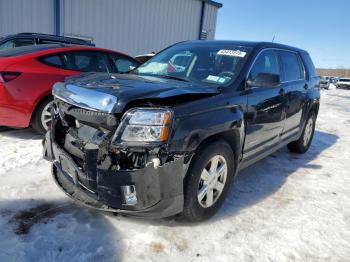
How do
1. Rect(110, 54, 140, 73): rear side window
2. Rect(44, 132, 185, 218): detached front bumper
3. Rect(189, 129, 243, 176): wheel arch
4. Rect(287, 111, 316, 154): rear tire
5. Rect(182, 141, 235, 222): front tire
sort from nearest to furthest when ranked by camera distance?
Rect(44, 132, 185, 218): detached front bumper
Rect(182, 141, 235, 222): front tire
Rect(189, 129, 243, 176): wheel arch
Rect(287, 111, 316, 154): rear tire
Rect(110, 54, 140, 73): rear side window

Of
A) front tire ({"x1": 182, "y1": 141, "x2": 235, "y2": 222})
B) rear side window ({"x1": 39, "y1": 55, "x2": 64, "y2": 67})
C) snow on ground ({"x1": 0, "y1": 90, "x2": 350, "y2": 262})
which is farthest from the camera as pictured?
rear side window ({"x1": 39, "y1": 55, "x2": 64, "y2": 67})

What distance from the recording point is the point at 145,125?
2.44 m

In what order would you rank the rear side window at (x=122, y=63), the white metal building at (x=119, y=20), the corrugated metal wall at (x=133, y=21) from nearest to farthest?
1. the rear side window at (x=122, y=63)
2. the white metal building at (x=119, y=20)
3. the corrugated metal wall at (x=133, y=21)

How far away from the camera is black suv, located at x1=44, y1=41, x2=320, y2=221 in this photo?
2.44 meters

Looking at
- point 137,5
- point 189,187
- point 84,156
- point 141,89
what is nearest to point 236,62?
point 141,89

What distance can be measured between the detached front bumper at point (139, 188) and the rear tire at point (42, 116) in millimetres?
2430

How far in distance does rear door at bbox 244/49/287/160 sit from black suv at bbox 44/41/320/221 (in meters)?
0.01

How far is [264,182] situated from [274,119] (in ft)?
2.64

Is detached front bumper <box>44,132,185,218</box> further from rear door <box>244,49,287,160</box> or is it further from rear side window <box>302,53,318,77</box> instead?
rear side window <box>302,53,318,77</box>

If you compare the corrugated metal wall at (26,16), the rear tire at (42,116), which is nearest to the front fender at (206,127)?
the rear tire at (42,116)

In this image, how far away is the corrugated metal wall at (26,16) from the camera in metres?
10.6

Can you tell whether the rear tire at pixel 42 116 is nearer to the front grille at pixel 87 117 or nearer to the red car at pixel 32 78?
the red car at pixel 32 78

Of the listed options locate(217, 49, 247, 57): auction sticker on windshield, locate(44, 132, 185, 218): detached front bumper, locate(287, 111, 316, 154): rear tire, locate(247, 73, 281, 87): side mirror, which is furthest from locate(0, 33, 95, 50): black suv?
locate(44, 132, 185, 218): detached front bumper

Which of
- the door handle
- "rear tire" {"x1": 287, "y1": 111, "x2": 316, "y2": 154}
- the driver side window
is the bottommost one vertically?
"rear tire" {"x1": 287, "y1": 111, "x2": 316, "y2": 154}
